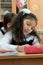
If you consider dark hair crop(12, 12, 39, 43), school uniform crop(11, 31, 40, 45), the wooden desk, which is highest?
dark hair crop(12, 12, 39, 43)

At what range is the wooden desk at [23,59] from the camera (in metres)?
0.96

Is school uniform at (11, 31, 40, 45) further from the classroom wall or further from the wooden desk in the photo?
the classroom wall

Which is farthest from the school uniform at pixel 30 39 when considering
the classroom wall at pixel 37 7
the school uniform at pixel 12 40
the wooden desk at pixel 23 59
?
the classroom wall at pixel 37 7

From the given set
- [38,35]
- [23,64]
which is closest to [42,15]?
[38,35]

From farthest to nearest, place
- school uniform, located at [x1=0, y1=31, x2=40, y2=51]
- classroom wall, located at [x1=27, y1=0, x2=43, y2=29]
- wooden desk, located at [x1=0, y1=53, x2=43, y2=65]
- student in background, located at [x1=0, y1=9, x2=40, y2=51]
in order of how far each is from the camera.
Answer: classroom wall, located at [x1=27, y1=0, x2=43, y2=29]
student in background, located at [x1=0, y1=9, x2=40, y2=51]
school uniform, located at [x1=0, y1=31, x2=40, y2=51]
wooden desk, located at [x1=0, y1=53, x2=43, y2=65]

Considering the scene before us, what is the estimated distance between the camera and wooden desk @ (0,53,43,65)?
960mm

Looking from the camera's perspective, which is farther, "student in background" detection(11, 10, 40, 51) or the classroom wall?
the classroom wall

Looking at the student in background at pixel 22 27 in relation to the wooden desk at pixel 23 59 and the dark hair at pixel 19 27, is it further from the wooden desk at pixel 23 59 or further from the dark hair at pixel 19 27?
the wooden desk at pixel 23 59

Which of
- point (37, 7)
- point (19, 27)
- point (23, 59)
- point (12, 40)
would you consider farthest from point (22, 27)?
point (37, 7)

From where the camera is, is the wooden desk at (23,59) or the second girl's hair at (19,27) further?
the second girl's hair at (19,27)

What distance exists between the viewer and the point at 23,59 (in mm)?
979

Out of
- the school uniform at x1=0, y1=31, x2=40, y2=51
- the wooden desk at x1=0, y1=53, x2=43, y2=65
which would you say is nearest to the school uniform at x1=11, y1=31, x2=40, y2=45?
Answer: the school uniform at x1=0, y1=31, x2=40, y2=51

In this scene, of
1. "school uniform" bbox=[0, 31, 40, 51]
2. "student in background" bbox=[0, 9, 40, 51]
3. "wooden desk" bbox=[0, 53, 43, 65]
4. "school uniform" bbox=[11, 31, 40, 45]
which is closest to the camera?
"wooden desk" bbox=[0, 53, 43, 65]

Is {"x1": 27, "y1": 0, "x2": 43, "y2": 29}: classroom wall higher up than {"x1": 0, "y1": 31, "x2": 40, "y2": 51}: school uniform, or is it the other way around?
{"x1": 27, "y1": 0, "x2": 43, "y2": 29}: classroom wall
